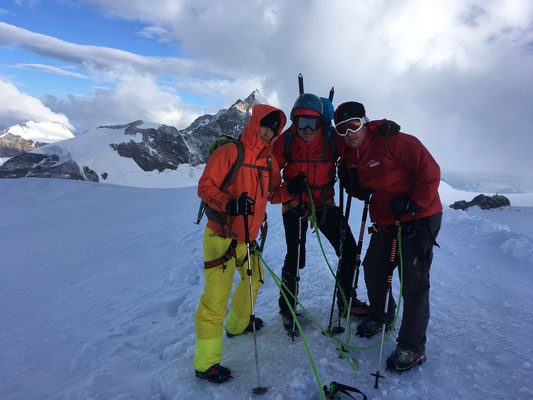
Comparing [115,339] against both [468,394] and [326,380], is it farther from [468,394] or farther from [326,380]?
[468,394]

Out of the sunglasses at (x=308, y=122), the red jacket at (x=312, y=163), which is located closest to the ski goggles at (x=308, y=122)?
the sunglasses at (x=308, y=122)

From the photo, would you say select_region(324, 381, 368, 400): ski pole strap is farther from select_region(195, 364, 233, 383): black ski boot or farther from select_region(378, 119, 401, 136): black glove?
select_region(378, 119, 401, 136): black glove

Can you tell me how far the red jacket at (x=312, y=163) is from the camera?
387 cm

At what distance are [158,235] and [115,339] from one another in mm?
5474

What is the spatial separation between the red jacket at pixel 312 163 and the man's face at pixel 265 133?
475 mm

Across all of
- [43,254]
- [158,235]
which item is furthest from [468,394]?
[43,254]

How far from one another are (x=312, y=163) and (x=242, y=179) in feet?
3.39

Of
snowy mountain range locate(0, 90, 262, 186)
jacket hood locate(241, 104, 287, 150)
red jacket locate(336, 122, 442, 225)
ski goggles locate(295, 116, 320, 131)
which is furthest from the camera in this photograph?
snowy mountain range locate(0, 90, 262, 186)

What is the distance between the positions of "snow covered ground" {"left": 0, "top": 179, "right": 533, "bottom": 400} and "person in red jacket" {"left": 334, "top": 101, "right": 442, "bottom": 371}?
507 millimetres

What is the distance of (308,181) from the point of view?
3928 millimetres

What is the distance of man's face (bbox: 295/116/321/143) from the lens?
371cm

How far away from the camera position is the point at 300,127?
3734mm

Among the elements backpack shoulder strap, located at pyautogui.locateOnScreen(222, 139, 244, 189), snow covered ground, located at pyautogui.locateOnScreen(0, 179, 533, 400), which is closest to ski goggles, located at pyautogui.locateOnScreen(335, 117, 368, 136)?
backpack shoulder strap, located at pyautogui.locateOnScreen(222, 139, 244, 189)

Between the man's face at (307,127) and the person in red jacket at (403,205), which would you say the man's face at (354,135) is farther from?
the man's face at (307,127)
